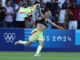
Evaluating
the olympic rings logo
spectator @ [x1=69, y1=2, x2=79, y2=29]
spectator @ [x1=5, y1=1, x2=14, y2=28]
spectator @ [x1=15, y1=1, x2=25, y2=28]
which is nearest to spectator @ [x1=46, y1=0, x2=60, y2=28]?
spectator @ [x1=69, y1=2, x2=79, y2=29]

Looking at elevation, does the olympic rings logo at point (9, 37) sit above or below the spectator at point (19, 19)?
below

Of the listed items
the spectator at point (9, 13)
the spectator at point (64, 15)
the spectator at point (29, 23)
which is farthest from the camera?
the spectator at point (29, 23)

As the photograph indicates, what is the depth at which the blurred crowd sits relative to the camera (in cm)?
1543

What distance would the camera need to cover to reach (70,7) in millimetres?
15789

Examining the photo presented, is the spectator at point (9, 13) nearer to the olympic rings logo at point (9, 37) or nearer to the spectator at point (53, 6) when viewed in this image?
the olympic rings logo at point (9, 37)

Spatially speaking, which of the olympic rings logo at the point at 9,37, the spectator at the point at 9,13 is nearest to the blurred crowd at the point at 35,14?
the spectator at the point at 9,13

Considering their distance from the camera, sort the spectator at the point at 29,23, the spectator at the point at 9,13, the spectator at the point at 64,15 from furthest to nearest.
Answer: the spectator at the point at 29,23
the spectator at the point at 64,15
the spectator at the point at 9,13

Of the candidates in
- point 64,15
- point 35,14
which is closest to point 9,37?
point 35,14

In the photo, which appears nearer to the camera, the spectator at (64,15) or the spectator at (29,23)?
the spectator at (64,15)

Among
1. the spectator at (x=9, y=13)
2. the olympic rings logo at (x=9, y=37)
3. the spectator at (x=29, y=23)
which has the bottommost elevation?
the olympic rings logo at (x=9, y=37)

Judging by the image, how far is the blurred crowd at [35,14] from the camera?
15430mm

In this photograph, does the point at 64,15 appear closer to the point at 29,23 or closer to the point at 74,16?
Answer: the point at 74,16

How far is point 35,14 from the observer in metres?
15.8
